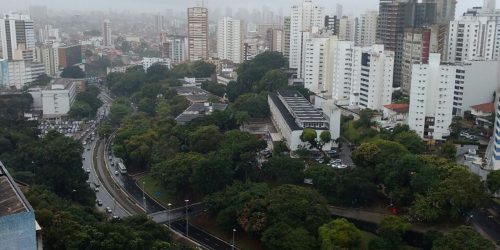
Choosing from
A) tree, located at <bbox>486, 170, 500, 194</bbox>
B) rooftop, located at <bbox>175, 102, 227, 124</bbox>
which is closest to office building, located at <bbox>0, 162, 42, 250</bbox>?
tree, located at <bbox>486, 170, 500, 194</bbox>


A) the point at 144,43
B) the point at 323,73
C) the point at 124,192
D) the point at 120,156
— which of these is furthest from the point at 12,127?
the point at 144,43

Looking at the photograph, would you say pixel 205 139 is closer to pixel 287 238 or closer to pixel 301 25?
pixel 287 238

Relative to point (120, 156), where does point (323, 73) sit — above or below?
above

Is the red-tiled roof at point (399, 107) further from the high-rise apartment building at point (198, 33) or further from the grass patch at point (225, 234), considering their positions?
the high-rise apartment building at point (198, 33)

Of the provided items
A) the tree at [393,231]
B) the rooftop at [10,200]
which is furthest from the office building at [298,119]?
the rooftop at [10,200]

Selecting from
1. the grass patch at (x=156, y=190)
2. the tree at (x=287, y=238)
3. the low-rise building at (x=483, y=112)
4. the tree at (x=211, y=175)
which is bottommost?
the grass patch at (x=156, y=190)

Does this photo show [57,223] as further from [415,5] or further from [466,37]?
[415,5]

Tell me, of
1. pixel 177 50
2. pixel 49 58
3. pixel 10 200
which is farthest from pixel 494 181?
pixel 177 50
